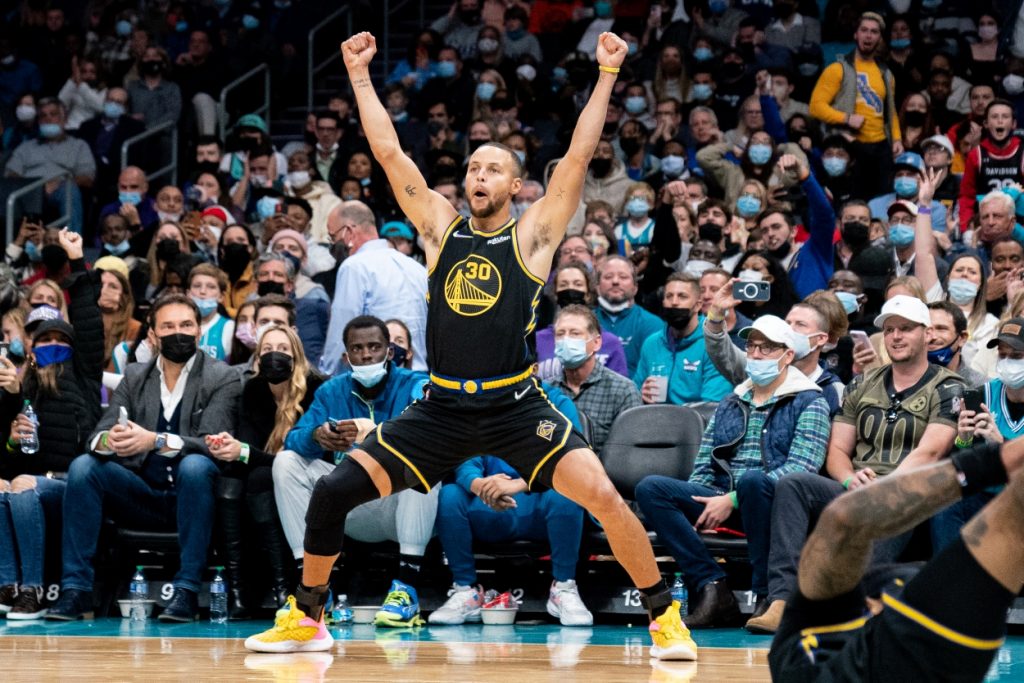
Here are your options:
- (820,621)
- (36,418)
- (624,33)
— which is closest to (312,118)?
(624,33)

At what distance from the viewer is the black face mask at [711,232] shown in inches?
423

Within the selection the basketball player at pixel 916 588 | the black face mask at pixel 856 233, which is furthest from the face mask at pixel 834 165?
the basketball player at pixel 916 588

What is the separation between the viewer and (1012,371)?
7320 mm

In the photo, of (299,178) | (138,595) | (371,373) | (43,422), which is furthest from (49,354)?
(299,178)

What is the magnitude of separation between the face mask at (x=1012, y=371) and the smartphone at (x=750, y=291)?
61.1 inches

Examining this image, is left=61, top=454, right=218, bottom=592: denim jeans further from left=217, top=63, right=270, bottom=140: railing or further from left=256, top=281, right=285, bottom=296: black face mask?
left=217, top=63, right=270, bottom=140: railing

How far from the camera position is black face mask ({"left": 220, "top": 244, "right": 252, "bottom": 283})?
11.0 metres

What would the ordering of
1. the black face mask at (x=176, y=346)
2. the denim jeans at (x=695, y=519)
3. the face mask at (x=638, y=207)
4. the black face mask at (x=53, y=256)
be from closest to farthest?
the denim jeans at (x=695, y=519) < the black face mask at (x=176, y=346) < the black face mask at (x=53, y=256) < the face mask at (x=638, y=207)

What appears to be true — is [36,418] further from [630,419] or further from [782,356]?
[782,356]

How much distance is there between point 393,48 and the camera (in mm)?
17016

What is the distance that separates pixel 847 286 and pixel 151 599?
Answer: 4.83m

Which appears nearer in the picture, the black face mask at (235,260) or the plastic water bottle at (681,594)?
the plastic water bottle at (681,594)

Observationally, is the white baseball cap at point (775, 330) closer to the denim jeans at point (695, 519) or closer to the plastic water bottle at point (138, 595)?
the denim jeans at point (695, 519)

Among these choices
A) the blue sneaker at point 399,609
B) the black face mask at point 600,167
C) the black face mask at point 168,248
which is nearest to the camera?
the blue sneaker at point 399,609
